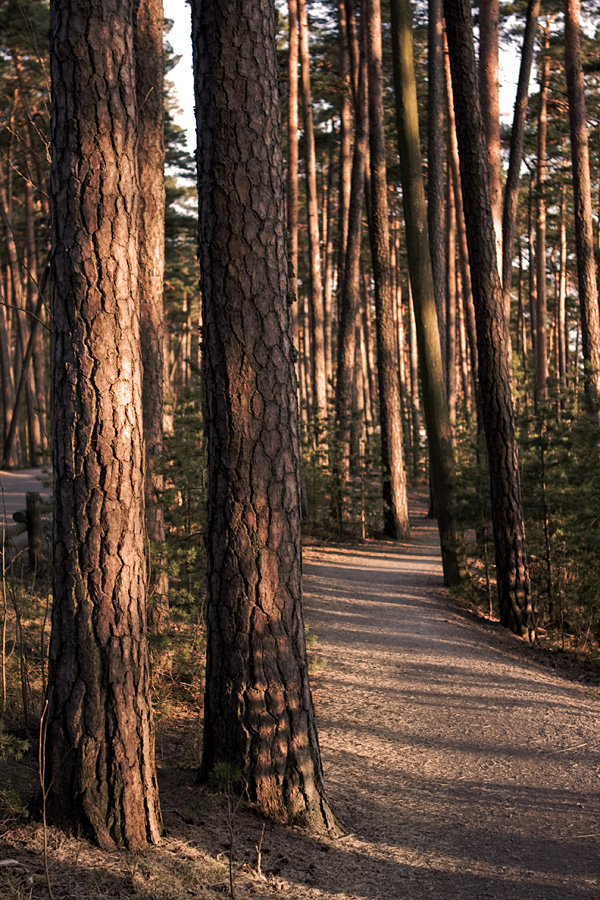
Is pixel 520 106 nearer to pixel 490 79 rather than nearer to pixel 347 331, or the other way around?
pixel 490 79

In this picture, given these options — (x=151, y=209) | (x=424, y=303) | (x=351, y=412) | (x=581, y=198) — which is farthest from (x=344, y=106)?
(x=151, y=209)

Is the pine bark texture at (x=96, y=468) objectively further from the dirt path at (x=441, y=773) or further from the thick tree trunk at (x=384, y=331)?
the thick tree trunk at (x=384, y=331)

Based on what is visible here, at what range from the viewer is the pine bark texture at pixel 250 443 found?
3.79m

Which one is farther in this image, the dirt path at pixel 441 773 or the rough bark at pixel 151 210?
the rough bark at pixel 151 210

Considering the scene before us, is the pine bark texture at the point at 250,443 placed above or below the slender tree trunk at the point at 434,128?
below

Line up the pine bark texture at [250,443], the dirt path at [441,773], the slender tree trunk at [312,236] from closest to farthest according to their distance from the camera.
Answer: the dirt path at [441,773]
the pine bark texture at [250,443]
the slender tree trunk at [312,236]

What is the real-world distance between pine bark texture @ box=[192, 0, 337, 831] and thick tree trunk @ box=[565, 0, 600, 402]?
11871mm

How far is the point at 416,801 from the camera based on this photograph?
170 inches

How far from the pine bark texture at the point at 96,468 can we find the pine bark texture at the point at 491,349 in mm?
5671

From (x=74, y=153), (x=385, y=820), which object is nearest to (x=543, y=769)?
(x=385, y=820)

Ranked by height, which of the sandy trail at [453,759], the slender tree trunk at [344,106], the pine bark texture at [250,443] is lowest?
the sandy trail at [453,759]

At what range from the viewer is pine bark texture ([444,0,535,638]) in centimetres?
833

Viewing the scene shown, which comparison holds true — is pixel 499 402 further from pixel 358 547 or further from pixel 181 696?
pixel 358 547

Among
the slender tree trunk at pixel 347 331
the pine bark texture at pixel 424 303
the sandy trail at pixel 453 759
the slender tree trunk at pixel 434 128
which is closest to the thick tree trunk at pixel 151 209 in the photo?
the sandy trail at pixel 453 759
